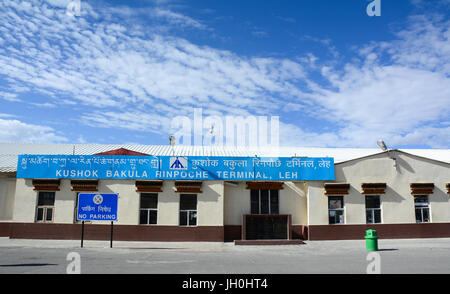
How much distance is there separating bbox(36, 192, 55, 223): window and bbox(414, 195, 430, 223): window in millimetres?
Answer: 22575

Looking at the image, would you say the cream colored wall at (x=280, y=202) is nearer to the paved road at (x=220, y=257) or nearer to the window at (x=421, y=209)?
the paved road at (x=220, y=257)

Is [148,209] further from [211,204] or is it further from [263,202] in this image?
[263,202]

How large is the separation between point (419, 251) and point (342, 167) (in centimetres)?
638

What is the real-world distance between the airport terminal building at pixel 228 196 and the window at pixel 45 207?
0.06 meters

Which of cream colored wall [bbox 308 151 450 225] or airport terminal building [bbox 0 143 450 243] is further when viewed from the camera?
cream colored wall [bbox 308 151 450 225]

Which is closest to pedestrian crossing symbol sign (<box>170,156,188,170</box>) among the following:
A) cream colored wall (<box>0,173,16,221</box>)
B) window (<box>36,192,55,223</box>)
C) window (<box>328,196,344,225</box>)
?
window (<box>36,192,55,223</box>)

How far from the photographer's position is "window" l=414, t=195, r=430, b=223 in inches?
830

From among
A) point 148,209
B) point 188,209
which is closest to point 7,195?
point 148,209

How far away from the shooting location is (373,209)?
821 inches

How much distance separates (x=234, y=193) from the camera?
819 inches

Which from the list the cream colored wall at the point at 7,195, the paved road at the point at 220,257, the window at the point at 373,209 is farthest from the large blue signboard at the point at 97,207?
the window at the point at 373,209

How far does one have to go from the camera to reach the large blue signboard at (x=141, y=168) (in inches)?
794

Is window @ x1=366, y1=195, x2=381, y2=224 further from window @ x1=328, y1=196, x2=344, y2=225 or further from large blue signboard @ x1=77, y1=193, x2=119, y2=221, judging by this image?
large blue signboard @ x1=77, y1=193, x2=119, y2=221
